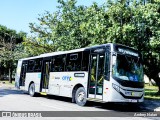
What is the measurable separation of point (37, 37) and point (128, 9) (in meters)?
18.2

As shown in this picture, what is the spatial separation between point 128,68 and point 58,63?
598 cm

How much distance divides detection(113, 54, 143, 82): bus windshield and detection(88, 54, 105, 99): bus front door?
860 mm

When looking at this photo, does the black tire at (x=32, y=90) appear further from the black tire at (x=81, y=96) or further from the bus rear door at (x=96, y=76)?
the bus rear door at (x=96, y=76)

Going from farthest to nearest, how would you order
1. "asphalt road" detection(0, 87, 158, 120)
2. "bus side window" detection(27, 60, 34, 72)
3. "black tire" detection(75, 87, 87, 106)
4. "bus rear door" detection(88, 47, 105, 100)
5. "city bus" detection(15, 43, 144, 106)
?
1. "bus side window" detection(27, 60, 34, 72)
2. "black tire" detection(75, 87, 87, 106)
3. "bus rear door" detection(88, 47, 105, 100)
4. "city bus" detection(15, 43, 144, 106)
5. "asphalt road" detection(0, 87, 158, 120)

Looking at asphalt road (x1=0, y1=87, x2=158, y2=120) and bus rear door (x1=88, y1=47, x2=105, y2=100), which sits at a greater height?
bus rear door (x1=88, y1=47, x2=105, y2=100)

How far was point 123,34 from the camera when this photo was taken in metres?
20.0

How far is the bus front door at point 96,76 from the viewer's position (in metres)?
14.7

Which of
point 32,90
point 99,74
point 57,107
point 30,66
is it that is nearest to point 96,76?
point 99,74

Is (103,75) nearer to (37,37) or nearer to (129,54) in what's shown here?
(129,54)

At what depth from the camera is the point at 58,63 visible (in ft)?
63.3

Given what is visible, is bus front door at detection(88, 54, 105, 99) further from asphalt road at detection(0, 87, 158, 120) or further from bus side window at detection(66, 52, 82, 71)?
bus side window at detection(66, 52, 82, 71)

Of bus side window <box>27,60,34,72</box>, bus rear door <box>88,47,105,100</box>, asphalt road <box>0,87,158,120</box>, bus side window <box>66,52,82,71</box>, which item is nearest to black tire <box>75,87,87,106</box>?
asphalt road <box>0,87,158,120</box>

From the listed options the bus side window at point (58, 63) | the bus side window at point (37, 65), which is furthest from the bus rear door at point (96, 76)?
the bus side window at point (37, 65)

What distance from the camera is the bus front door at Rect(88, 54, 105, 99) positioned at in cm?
1474
